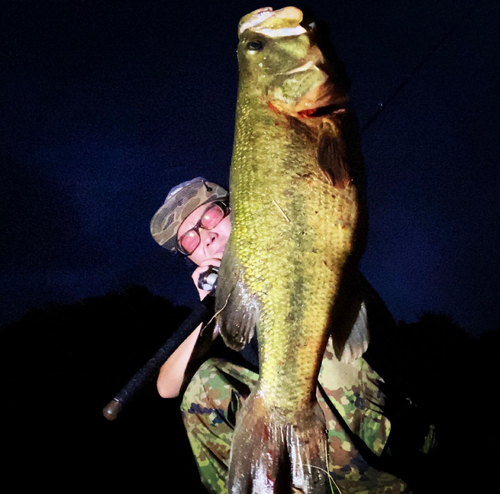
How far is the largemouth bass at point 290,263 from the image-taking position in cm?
160

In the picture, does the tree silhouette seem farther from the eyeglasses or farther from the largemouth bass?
the eyeglasses

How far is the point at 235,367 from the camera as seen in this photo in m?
3.05

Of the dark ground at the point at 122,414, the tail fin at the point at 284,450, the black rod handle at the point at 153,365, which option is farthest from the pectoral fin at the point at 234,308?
the dark ground at the point at 122,414

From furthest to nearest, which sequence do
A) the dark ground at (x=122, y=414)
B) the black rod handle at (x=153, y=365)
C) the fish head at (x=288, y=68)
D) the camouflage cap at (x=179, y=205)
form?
1. the dark ground at (x=122, y=414)
2. the camouflage cap at (x=179, y=205)
3. the black rod handle at (x=153, y=365)
4. the fish head at (x=288, y=68)

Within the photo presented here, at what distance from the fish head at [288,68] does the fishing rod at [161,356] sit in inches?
57.4

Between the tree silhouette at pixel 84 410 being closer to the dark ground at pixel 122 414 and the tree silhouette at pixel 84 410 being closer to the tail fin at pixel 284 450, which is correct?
the dark ground at pixel 122 414

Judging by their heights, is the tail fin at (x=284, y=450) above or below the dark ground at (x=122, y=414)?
above

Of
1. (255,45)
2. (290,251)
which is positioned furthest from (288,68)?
(290,251)

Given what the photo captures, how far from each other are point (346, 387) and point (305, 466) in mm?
1098

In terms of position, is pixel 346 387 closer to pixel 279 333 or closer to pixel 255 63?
pixel 279 333

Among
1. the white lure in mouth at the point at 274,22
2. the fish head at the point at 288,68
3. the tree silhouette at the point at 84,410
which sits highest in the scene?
the white lure in mouth at the point at 274,22

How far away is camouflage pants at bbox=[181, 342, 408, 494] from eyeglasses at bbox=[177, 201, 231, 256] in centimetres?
111

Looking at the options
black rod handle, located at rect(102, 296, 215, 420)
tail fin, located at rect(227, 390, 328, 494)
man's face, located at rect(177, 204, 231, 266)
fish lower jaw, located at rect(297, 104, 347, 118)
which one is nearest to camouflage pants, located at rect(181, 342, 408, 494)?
black rod handle, located at rect(102, 296, 215, 420)

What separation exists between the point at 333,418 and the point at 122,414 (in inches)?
58.4
